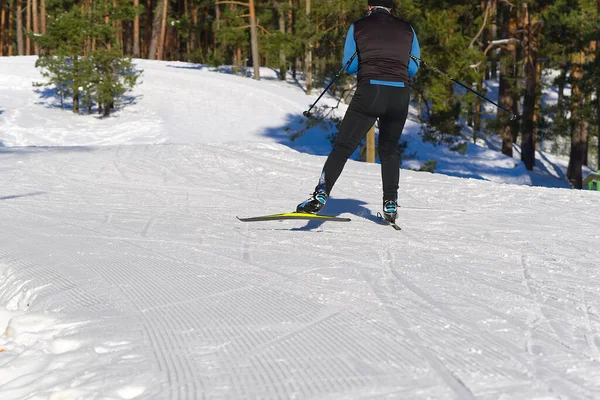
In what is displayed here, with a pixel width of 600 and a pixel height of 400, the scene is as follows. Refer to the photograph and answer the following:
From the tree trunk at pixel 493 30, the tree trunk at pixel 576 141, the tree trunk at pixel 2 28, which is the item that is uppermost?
the tree trunk at pixel 2 28

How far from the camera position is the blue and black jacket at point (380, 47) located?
536cm

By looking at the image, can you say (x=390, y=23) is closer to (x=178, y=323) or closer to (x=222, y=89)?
(x=178, y=323)

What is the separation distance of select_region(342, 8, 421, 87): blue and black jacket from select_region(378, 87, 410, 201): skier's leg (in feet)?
0.37

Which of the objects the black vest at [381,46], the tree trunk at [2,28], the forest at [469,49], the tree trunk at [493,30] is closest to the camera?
the black vest at [381,46]

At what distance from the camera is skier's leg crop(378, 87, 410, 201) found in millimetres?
5488

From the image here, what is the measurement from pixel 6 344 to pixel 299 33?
26090 mm

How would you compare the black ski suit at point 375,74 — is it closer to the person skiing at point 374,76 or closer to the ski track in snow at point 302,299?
the person skiing at point 374,76

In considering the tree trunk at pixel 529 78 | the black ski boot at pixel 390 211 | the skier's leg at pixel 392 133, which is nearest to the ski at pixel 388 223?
the black ski boot at pixel 390 211

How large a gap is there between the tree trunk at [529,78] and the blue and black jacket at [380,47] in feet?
60.5

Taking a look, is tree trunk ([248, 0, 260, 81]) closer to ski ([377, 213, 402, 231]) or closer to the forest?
the forest

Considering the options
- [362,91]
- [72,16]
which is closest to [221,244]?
[362,91]

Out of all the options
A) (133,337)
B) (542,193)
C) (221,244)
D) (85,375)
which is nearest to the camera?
(85,375)

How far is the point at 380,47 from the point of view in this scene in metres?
5.36

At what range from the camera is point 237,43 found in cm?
3628
